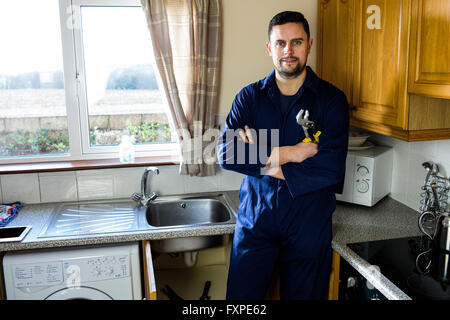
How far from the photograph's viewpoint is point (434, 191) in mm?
2043

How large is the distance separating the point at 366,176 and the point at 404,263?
637mm

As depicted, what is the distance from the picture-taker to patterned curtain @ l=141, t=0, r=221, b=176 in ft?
8.02

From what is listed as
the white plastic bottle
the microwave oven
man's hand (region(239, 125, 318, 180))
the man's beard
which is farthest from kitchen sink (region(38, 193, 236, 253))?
the man's beard

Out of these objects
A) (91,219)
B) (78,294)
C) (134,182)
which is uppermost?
(134,182)

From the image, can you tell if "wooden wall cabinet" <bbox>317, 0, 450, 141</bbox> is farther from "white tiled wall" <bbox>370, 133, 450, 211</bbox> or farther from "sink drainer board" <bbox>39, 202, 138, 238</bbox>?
"sink drainer board" <bbox>39, 202, 138, 238</bbox>

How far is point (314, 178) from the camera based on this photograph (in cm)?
191

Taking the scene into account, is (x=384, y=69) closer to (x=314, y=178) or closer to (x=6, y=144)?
(x=314, y=178)

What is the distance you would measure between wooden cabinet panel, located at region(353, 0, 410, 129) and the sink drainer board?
1.24 m

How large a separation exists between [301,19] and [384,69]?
1.35 ft

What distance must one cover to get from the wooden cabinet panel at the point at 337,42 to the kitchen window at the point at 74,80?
2.99ft

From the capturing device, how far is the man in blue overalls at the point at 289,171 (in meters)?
1.92

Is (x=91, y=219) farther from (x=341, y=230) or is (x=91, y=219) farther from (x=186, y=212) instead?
(x=341, y=230)

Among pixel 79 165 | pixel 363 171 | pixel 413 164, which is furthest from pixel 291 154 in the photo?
pixel 79 165
